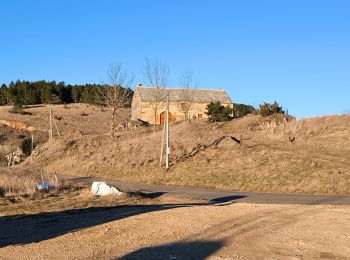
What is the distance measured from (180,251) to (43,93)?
4310 inches

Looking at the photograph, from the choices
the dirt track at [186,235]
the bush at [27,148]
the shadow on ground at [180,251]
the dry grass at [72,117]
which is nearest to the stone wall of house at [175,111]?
the dry grass at [72,117]

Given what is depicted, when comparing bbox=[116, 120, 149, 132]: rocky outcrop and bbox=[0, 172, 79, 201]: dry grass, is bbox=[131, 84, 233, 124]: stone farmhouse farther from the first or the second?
bbox=[0, 172, 79, 201]: dry grass

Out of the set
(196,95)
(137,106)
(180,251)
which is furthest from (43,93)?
(180,251)

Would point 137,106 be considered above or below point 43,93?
below

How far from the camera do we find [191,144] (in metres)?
41.1

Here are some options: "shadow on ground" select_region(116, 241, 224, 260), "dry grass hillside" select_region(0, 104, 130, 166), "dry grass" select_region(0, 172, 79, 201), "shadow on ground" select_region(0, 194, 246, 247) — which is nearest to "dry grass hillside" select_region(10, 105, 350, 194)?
"dry grass" select_region(0, 172, 79, 201)

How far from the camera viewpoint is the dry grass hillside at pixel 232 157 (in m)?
27.6

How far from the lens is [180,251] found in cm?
892

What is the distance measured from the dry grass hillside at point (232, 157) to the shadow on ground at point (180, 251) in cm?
1686

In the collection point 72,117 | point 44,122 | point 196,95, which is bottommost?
point 44,122

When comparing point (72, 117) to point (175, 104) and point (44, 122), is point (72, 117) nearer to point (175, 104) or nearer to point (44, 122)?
point (44, 122)

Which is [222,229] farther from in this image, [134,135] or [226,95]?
[226,95]

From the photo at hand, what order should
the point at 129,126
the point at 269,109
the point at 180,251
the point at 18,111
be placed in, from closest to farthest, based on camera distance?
the point at 180,251 → the point at 269,109 → the point at 129,126 → the point at 18,111

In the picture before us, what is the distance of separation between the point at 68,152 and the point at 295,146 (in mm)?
25440
